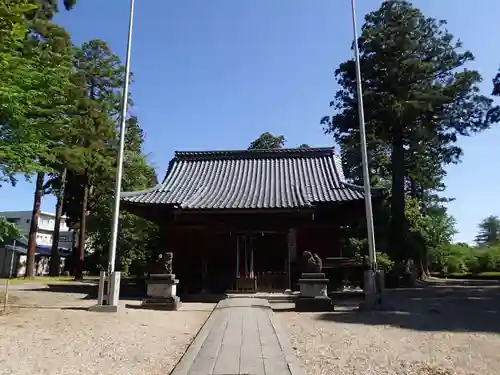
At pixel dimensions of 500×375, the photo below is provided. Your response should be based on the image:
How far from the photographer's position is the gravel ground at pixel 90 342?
4.88 metres

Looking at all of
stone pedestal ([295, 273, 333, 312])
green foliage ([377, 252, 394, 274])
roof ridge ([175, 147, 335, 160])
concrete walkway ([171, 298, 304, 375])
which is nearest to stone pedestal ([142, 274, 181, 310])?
concrete walkway ([171, 298, 304, 375])

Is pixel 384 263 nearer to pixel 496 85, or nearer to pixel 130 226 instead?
pixel 496 85

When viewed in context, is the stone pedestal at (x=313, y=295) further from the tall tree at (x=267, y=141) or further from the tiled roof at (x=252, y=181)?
the tall tree at (x=267, y=141)

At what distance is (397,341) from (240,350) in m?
2.83

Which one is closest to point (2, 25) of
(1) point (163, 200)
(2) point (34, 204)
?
(1) point (163, 200)

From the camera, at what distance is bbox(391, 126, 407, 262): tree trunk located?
2445 centimetres

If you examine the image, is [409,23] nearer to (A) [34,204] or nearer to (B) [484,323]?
(B) [484,323]

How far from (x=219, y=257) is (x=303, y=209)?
13.5 feet

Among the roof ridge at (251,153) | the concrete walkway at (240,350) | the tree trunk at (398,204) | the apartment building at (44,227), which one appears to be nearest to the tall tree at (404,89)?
the tree trunk at (398,204)

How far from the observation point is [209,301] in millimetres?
14125

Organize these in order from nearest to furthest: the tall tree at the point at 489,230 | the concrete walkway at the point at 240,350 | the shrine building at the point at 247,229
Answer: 1. the concrete walkway at the point at 240,350
2. the shrine building at the point at 247,229
3. the tall tree at the point at 489,230

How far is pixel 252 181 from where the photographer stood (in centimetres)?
1875

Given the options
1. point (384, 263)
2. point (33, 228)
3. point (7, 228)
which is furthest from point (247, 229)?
point (33, 228)

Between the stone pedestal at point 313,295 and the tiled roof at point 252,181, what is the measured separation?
370 centimetres
